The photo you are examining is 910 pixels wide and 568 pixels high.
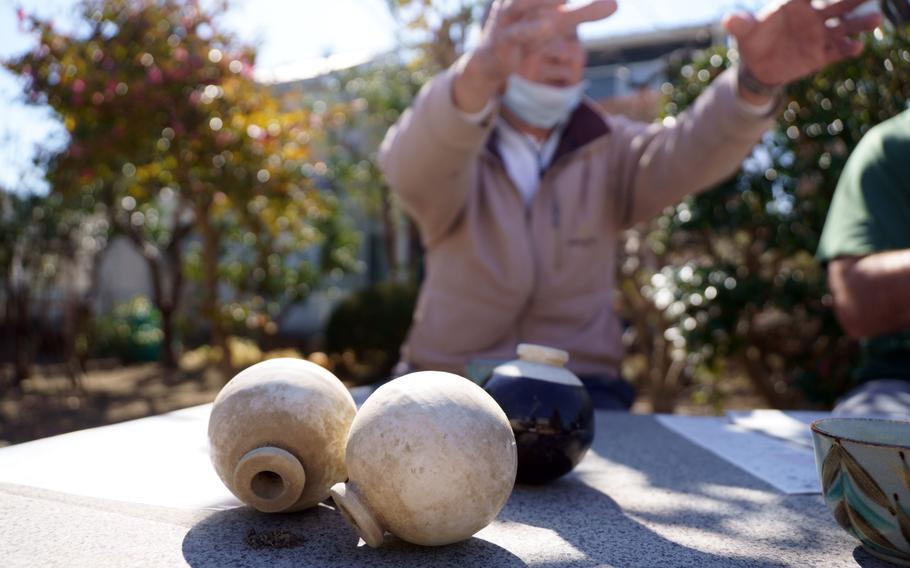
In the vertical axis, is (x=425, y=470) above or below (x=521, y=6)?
below

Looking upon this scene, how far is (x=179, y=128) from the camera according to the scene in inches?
181

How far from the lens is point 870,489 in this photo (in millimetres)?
887

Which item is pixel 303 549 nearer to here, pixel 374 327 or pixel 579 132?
pixel 579 132

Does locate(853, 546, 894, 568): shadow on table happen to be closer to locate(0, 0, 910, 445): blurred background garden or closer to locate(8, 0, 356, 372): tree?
locate(0, 0, 910, 445): blurred background garden

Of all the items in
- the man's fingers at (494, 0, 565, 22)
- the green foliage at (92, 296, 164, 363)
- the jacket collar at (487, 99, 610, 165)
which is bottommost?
the green foliage at (92, 296, 164, 363)

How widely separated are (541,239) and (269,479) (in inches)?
57.2

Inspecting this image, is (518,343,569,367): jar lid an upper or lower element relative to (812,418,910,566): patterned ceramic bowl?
upper

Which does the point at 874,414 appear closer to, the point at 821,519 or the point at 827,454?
the point at 821,519

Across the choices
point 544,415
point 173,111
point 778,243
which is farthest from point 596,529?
point 173,111

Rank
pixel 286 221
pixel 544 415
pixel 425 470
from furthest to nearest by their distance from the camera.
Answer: pixel 286 221 < pixel 544 415 < pixel 425 470

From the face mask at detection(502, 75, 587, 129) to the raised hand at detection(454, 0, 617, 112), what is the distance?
1.73 feet

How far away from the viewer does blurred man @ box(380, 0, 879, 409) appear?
2.10m

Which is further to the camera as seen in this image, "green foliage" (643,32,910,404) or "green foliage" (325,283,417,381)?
"green foliage" (325,283,417,381)

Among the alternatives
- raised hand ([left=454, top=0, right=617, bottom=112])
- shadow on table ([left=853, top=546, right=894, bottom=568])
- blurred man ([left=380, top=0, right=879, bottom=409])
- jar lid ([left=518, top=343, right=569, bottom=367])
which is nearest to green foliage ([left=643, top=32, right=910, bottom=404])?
blurred man ([left=380, top=0, right=879, bottom=409])
